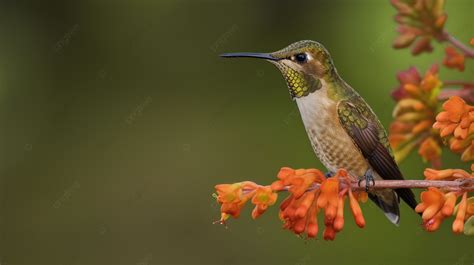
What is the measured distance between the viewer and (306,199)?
77.4 inches

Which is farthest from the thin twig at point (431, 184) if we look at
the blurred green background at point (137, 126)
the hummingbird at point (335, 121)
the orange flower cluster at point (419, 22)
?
the blurred green background at point (137, 126)

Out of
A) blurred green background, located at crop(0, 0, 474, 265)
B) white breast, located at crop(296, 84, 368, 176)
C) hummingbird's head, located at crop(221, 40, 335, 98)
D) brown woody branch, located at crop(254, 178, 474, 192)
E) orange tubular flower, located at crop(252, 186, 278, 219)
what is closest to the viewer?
brown woody branch, located at crop(254, 178, 474, 192)

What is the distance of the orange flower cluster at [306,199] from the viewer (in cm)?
194

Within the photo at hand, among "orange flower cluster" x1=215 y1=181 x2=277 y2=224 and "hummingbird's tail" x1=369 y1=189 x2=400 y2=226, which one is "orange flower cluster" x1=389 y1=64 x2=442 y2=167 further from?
"orange flower cluster" x1=215 y1=181 x2=277 y2=224

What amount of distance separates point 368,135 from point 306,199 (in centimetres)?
96

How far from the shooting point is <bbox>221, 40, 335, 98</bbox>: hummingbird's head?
2715 mm

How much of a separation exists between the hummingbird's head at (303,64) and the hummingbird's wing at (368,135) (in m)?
0.14

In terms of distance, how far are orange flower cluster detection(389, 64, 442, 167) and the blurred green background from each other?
172 inches

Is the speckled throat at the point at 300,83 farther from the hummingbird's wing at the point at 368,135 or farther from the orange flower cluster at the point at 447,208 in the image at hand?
the orange flower cluster at the point at 447,208

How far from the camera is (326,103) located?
2.91 m

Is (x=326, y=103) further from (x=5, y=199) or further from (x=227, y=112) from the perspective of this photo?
(x=5, y=199)

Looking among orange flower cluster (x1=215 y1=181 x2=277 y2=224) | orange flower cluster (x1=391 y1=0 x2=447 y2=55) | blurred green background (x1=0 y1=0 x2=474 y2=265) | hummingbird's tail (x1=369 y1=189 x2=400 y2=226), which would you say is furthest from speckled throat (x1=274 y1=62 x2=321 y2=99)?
blurred green background (x1=0 y1=0 x2=474 y2=265)

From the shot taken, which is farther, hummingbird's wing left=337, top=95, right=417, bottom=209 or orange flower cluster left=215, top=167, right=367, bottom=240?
hummingbird's wing left=337, top=95, right=417, bottom=209

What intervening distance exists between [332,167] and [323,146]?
10 cm
